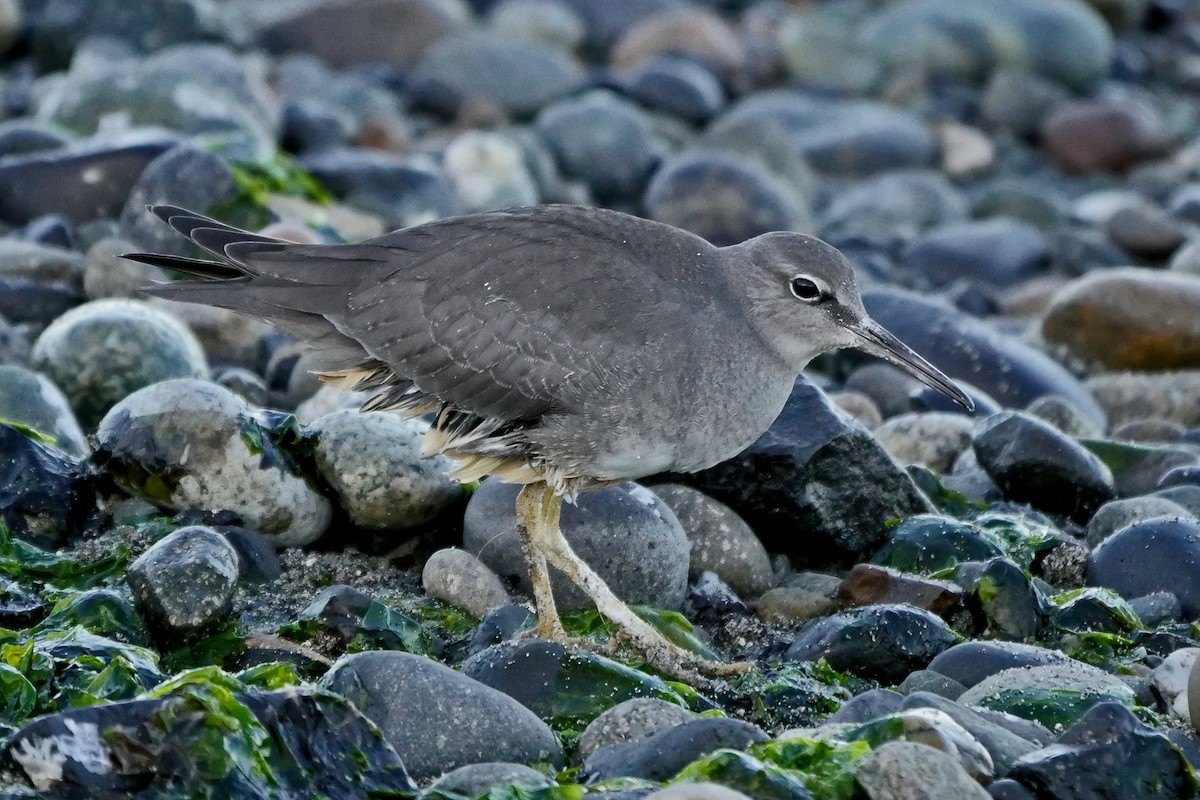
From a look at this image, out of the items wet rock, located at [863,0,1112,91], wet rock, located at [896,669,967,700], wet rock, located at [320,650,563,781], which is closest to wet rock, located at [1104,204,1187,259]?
wet rock, located at [863,0,1112,91]

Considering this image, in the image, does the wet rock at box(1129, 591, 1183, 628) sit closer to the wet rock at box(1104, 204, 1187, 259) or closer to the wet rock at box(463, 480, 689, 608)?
the wet rock at box(463, 480, 689, 608)

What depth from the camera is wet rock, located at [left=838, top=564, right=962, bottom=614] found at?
5809 millimetres

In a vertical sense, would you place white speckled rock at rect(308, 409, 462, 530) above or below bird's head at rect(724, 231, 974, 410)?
below

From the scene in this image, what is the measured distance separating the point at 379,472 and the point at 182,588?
1.05 metres

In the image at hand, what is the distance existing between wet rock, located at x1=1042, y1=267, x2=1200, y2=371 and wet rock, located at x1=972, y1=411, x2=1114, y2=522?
2.85 metres

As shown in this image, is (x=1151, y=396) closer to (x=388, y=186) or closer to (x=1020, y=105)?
(x=388, y=186)

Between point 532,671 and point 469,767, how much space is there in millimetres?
758

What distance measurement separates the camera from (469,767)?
446 cm

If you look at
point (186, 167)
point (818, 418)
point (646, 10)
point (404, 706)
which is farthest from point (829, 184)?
point (404, 706)

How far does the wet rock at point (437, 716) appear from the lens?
4.67m

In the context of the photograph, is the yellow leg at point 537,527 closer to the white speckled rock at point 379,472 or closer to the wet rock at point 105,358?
the white speckled rock at point 379,472

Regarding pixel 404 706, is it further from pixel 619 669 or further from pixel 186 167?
pixel 186 167

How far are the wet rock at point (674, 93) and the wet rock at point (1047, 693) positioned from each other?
11.8 m

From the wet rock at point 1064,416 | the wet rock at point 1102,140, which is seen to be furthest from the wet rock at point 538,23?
the wet rock at point 1064,416
